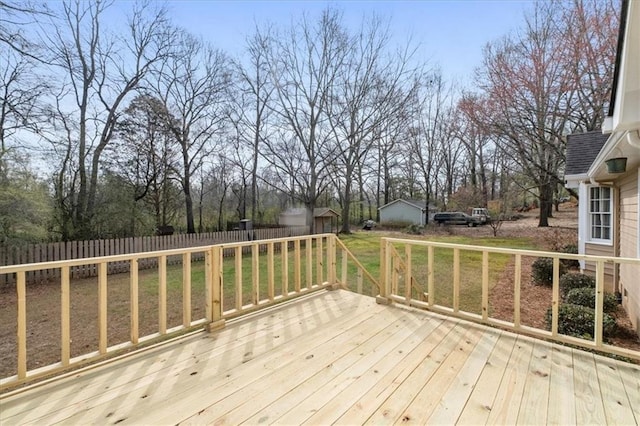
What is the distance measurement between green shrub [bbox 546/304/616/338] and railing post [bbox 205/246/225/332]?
4.00 metres

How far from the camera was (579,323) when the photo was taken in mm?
3611

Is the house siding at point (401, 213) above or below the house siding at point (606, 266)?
above

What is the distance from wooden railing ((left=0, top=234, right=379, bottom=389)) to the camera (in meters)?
2.21

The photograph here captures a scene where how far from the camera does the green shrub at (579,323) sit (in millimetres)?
3545

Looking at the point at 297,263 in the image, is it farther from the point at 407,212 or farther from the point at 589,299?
the point at 407,212

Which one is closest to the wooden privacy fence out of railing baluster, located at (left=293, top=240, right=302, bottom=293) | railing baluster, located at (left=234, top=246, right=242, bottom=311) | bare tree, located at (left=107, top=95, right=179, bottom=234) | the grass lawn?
bare tree, located at (left=107, top=95, right=179, bottom=234)

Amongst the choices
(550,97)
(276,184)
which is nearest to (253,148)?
(276,184)

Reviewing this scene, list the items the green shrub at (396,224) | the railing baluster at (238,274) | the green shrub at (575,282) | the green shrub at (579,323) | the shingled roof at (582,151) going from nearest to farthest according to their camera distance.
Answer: the railing baluster at (238,274) → the green shrub at (579,323) → the green shrub at (575,282) → the shingled roof at (582,151) → the green shrub at (396,224)

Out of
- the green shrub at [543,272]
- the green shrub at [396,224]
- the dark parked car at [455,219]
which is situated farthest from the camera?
the green shrub at [396,224]

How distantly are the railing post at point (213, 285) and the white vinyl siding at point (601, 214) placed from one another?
7117mm

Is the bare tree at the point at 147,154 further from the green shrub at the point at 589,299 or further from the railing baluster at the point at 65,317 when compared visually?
the green shrub at the point at 589,299

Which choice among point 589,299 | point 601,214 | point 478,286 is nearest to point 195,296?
point 478,286

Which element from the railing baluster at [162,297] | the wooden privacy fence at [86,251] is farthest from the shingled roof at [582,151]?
the wooden privacy fence at [86,251]

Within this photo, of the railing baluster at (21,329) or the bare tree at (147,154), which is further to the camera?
the bare tree at (147,154)
